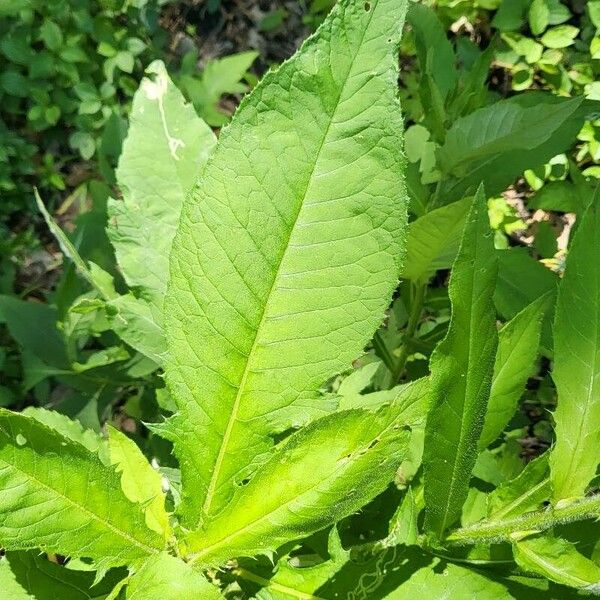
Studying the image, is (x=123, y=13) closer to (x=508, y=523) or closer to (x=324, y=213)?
(x=324, y=213)

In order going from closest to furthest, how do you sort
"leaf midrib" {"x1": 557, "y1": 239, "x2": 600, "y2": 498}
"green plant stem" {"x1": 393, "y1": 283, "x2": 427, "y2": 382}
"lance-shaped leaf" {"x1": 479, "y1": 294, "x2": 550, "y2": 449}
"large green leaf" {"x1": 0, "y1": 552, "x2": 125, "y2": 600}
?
"leaf midrib" {"x1": 557, "y1": 239, "x2": 600, "y2": 498} < "large green leaf" {"x1": 0, "y1": 552, "x2": 125, "y2": 600} < "lance-shaped leaf" {"x1": 479, "y1": 294, "x2": 550, "y2": 449} < "green plant stem" {"x1": 393, "y1": 283, "x2": 427, "y2": 382}

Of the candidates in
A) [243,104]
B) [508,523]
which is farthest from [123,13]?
[508,523]

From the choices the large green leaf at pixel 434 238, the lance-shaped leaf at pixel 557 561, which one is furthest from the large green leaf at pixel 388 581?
the large green leaf at pixel 434 238

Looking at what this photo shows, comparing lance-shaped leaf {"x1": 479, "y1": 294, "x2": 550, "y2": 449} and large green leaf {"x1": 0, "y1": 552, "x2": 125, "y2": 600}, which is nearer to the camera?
large green leaf {"x1": 0, "y1": 552, "x2": 125, "y2": 600}

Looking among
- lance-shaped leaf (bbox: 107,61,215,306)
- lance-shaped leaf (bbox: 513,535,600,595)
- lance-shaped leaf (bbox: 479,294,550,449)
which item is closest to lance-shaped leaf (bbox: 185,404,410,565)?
lance-shaped leaf (bbox: 513,535,600,595)

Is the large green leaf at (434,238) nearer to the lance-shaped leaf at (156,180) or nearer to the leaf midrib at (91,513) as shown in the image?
the lance-shaped leaf at (156,180)

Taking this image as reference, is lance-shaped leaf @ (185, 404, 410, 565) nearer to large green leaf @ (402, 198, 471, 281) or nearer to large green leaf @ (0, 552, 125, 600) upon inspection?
large green leaf @ (0, 552, 125, 600)

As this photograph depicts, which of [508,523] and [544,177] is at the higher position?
[508,523]

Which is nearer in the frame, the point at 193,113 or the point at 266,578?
the point at 266,578
